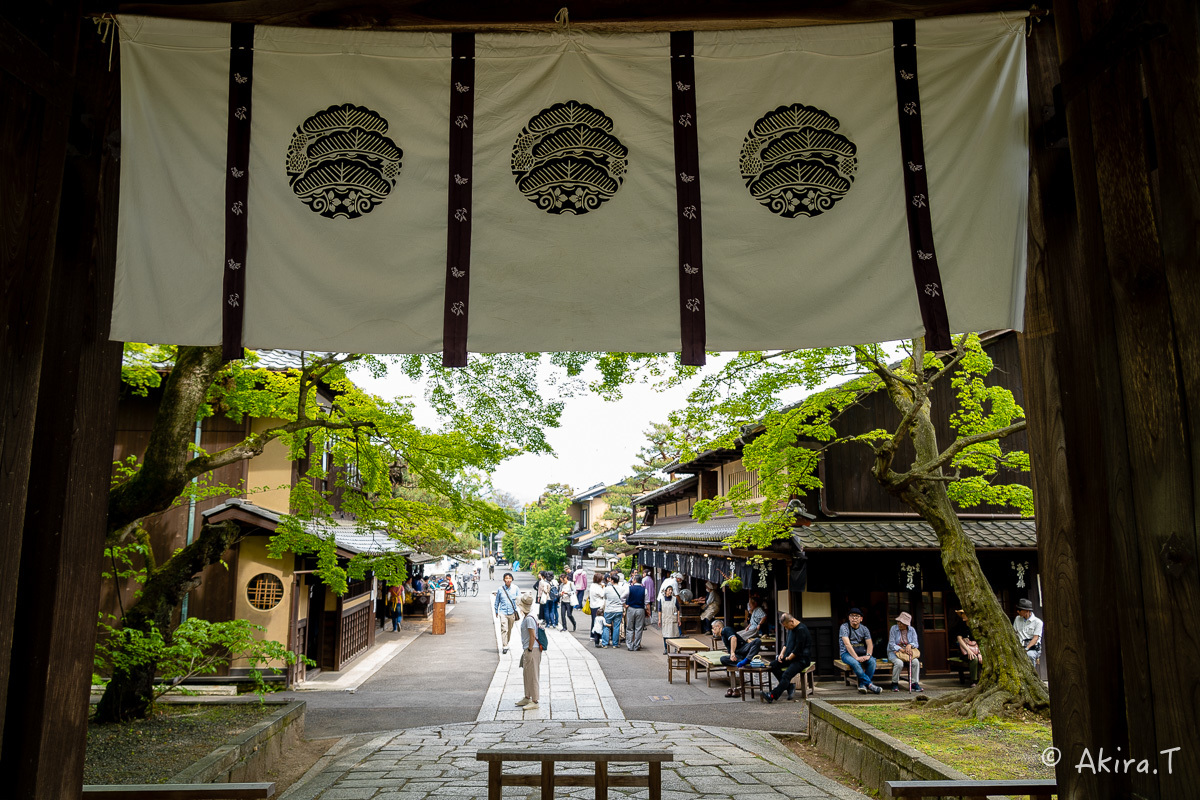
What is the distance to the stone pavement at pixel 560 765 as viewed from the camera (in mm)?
7633

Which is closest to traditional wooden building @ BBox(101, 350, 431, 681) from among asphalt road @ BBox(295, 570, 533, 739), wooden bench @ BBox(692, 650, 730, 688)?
asphalt road @ BBox(295, 570, 533, 739)

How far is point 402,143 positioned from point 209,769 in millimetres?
6846

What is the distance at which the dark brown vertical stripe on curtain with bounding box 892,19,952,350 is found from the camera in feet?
10.5

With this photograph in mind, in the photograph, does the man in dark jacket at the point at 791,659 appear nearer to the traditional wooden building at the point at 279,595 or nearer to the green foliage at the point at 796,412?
the green foliage at the point at 796,412

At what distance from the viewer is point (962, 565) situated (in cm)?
1033

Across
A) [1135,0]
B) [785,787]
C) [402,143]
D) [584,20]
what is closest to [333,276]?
[402,143]

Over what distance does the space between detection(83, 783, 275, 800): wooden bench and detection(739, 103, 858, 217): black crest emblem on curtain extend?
174 inches

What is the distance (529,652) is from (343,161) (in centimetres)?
1025

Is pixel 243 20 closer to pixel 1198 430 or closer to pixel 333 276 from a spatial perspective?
pixel 333 276

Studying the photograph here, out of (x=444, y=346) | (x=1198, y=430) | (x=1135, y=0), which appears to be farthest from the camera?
(x=444, y=346)

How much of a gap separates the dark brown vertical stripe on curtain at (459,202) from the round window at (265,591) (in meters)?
13.9

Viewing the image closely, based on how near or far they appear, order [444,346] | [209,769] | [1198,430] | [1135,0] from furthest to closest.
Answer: [209,769]
[444,346]
[1135,0]
[1198,430]

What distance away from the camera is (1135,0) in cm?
260

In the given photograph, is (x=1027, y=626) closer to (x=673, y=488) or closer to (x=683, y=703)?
(x=683, y=703)
